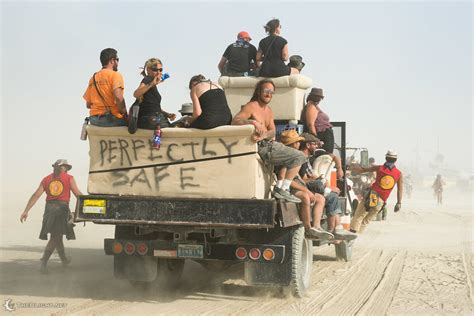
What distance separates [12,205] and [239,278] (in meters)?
21.3

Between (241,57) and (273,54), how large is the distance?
661 millimetres


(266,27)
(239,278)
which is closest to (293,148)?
(239,278)

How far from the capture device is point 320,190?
378 inches

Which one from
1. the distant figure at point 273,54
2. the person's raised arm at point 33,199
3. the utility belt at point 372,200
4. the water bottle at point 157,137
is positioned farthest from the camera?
the utility belt at point 372,200

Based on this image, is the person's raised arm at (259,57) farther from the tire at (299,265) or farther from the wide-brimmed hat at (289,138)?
the tire at (299,265)

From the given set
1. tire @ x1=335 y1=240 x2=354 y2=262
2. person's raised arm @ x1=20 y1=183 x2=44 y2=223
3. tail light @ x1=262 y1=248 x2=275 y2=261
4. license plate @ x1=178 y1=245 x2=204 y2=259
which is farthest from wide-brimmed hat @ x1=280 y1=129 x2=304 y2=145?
person's raised arm @ x1=20 y1=183 x2=44 y2=223

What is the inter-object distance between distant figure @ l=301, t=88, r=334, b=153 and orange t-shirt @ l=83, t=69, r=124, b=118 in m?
3.57

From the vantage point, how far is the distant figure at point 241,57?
1159 centimetres

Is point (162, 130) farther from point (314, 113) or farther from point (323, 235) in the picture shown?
point (314, 113)

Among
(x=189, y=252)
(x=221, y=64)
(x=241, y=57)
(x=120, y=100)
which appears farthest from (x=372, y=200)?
(x=120, y=100)

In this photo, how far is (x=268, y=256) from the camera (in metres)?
8.11

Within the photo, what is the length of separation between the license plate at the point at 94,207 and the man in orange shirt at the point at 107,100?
0.98 meters

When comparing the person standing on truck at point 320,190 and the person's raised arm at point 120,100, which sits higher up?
the person's raised arm at point 120,100

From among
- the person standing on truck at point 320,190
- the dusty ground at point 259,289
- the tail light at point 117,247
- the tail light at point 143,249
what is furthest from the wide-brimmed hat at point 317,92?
the tail light at point 117,247
